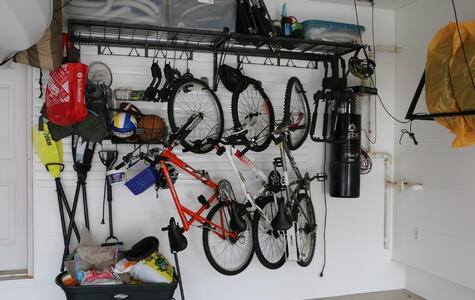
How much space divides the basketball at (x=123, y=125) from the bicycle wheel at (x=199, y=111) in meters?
0.35

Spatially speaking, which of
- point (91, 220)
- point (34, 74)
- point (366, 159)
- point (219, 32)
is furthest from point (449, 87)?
point (34, 74)

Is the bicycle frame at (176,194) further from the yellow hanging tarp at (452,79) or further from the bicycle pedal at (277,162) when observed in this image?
the yellow hanging tarp at (452,79)

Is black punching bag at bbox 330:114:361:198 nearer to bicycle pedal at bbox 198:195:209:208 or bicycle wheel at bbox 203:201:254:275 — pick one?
bicycle wheel at bbox 203:201:254:275

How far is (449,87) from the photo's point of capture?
2469 mm

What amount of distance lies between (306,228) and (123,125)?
182 cm

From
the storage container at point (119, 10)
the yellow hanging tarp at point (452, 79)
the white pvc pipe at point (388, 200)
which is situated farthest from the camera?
the white pvc pipe at point (388, 200)

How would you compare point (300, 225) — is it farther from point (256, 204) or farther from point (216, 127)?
point (216, 127)

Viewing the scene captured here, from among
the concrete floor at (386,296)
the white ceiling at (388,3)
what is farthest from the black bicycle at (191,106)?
the concrete floor at (386,296)

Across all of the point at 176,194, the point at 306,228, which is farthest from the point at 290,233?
the point at 176,194

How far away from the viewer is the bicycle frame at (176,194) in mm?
2855

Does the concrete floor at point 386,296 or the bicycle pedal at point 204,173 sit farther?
the concrete floor at point 386,296

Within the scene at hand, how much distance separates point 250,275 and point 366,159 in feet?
5.34

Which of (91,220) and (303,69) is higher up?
(303,69)

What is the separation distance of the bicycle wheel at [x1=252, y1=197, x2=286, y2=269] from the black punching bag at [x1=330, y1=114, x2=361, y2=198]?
2.25ft
